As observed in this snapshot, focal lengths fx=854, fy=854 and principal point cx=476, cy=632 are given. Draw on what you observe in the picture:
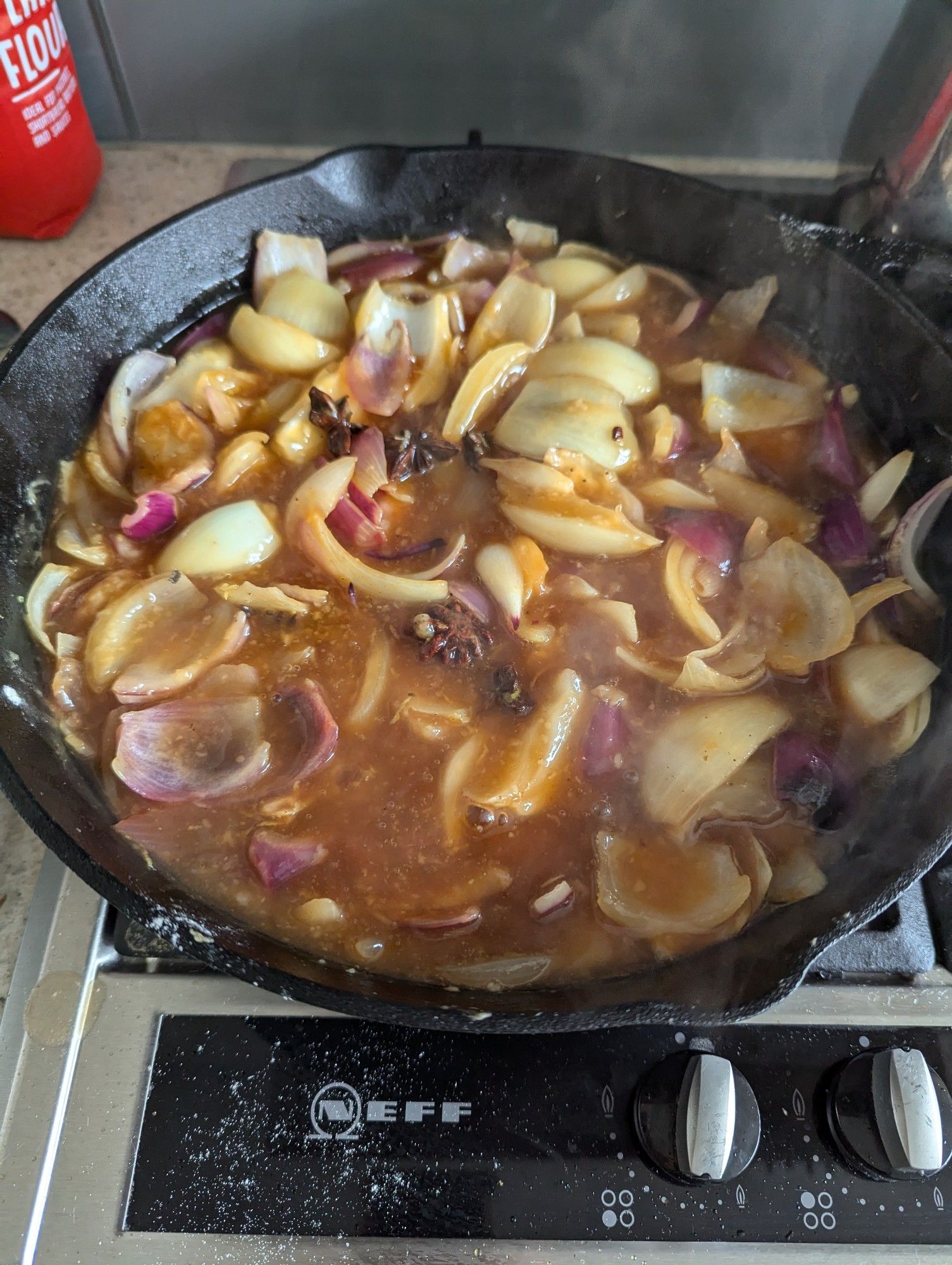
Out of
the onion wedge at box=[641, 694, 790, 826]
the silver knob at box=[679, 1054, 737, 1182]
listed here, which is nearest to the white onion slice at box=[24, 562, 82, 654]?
the onion wedge at box=[641, 694, 790, 826]

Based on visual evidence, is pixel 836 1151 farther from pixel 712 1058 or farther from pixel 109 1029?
pixel 109 1029

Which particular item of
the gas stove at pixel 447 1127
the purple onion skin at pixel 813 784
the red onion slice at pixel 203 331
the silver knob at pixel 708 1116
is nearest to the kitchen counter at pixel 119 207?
the red onion slice at pixel 203 331

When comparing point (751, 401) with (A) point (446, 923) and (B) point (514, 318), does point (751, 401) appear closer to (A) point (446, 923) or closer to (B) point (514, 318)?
(B) point (514, 318)

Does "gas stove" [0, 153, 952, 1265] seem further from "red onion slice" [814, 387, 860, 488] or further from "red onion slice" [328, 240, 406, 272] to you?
"red onion slice" [328, 240, 406, 272]

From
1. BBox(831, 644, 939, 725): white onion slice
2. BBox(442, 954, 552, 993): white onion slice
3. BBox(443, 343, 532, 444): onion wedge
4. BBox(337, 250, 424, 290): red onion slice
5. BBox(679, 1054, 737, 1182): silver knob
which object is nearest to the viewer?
BBox(679, 1054, 737, 1182): silver knob

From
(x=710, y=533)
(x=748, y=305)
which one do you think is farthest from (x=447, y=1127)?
(x=748, y=305)

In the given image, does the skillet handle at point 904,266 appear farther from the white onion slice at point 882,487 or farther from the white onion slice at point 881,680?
the white onion slice at point 881,680
